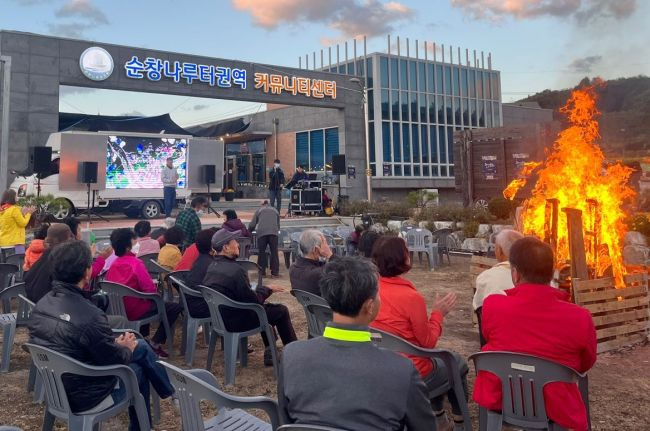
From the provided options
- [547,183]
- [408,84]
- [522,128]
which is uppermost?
[408,84]

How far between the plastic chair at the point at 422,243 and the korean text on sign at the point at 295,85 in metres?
12.5

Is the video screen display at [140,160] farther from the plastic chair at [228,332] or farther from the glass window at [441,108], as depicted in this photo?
the glass window at [441,108]

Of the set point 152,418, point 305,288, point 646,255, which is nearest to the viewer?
point 152,418

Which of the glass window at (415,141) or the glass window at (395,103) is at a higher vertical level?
the glass window at (395,103)

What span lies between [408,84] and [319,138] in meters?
6.18

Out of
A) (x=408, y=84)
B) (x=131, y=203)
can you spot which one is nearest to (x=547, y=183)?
(x=131, y=203)

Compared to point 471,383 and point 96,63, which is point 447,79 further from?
point 471,383

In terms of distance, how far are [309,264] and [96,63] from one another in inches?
647

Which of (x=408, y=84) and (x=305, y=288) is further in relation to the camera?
(x=408, y=84)

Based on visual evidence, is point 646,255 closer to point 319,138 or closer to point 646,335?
point 646,335

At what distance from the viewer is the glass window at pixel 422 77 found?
1195 inches

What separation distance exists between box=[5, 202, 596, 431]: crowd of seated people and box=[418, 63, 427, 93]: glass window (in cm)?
2726

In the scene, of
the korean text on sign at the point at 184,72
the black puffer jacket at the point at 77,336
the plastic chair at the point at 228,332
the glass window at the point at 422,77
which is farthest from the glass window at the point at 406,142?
the black puffer jacket at the point at 77,336

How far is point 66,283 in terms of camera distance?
304 centimetres
